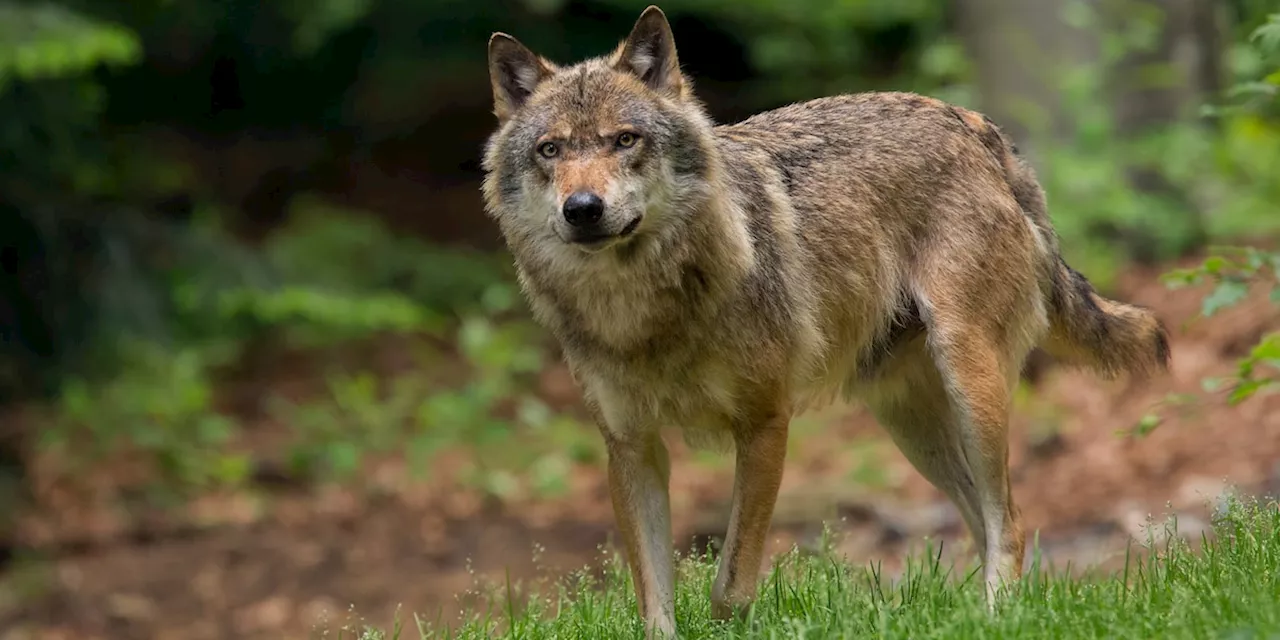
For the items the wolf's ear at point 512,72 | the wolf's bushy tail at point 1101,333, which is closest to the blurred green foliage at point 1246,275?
the wolf's bushy tail at point 1101,333

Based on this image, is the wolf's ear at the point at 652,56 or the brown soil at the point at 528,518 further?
the brown soil at the point at 528,518

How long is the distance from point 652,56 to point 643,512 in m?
1.69

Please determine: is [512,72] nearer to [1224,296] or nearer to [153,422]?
[1224,296]

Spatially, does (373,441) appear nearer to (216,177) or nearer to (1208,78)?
(216,177)

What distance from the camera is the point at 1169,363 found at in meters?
6.65

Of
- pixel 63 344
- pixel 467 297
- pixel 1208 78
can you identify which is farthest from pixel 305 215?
pixel 1208 78

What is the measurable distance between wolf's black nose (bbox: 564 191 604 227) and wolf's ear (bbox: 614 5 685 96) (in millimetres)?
754

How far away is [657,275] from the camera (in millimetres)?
5129

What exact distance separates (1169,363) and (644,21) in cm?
303

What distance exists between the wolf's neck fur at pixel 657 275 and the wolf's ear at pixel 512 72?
1.99 feet

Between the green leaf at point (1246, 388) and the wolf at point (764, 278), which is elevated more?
the wolf at point (764, 278)

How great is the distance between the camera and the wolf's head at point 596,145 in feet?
16.1

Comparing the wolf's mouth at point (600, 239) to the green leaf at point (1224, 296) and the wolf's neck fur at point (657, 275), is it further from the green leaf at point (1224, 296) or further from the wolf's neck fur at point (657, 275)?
the green leaf at point (1224, 296)

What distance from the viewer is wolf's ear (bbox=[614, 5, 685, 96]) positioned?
537cm
